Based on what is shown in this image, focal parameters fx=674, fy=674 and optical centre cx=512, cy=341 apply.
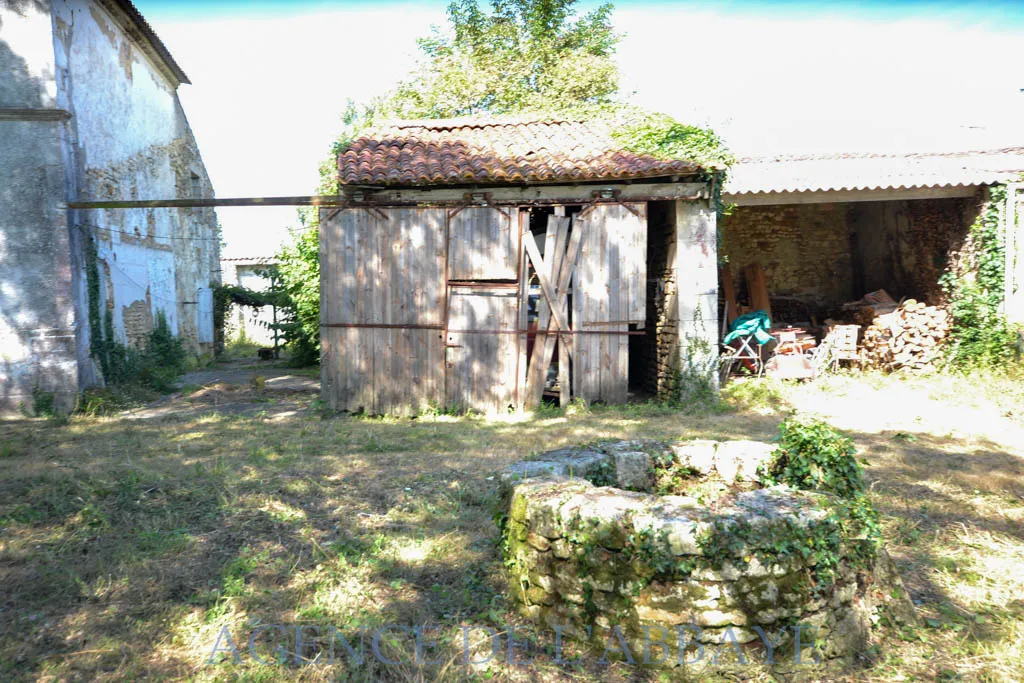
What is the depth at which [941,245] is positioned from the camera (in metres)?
10.8

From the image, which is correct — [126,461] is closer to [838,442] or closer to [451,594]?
[451,594]

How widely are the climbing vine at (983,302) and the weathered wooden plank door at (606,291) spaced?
205 inches

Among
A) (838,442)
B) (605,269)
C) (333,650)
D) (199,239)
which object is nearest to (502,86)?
(199,239)

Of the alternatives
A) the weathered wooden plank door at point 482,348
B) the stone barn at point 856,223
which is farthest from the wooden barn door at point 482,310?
the stone barn at point 856,223

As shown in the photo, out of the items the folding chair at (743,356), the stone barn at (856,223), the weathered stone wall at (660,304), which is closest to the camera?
the weathered stone wall at (660,304)

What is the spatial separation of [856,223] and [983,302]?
359cm

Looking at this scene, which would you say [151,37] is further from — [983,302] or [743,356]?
[983,302]

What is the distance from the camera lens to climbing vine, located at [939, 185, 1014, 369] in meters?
9.60

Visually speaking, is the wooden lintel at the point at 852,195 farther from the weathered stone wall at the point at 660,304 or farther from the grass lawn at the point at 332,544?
the grass lawn at the point at 332,544

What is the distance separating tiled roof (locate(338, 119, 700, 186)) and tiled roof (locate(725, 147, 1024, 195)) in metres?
2.18

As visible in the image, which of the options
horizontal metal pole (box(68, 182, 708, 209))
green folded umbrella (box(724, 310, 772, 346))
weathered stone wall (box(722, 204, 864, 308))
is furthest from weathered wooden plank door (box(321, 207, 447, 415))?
weathered stone wall (box(722, 204, 864, 308))

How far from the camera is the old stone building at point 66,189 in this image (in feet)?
28.0

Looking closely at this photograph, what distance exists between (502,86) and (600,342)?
10904 millimetres

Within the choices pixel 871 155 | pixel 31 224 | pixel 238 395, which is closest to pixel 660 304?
pixel 871 155
